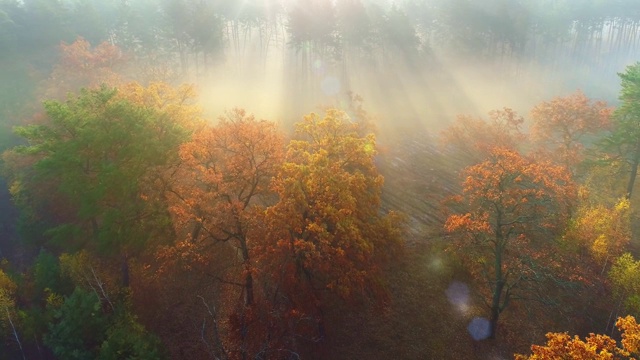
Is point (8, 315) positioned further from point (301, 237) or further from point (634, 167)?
point (634, 167)

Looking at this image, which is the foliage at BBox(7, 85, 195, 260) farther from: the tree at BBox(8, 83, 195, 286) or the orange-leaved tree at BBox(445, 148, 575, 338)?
the orange-leaved tree at BBox(445, 148, 575, 338)

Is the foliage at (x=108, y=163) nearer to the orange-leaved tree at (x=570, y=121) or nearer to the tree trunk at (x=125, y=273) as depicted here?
the tree trunk at (x=125, y=273)

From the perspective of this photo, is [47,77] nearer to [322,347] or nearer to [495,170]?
[322,347]

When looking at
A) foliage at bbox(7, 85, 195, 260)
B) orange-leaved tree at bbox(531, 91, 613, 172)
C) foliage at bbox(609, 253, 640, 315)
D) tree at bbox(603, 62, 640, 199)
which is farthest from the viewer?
orange-leaved tree at bbox(531, 91, 613, 172)

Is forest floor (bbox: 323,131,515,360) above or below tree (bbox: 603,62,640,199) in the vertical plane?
below

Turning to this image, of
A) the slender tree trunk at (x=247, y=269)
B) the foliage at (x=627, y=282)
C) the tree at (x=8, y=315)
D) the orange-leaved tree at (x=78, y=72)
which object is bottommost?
the tree at (x=8, y=315)

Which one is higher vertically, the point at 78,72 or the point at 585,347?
the point at 78,72

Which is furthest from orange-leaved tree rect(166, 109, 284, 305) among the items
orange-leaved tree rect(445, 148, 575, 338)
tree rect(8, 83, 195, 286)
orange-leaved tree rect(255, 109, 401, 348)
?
orange-leaved tree rect(445, 148, 575, 338)

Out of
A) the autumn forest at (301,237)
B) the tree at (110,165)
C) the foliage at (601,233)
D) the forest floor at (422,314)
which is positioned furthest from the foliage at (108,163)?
the foliage at (601,233)

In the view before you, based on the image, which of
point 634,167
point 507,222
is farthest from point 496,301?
point 634,167
